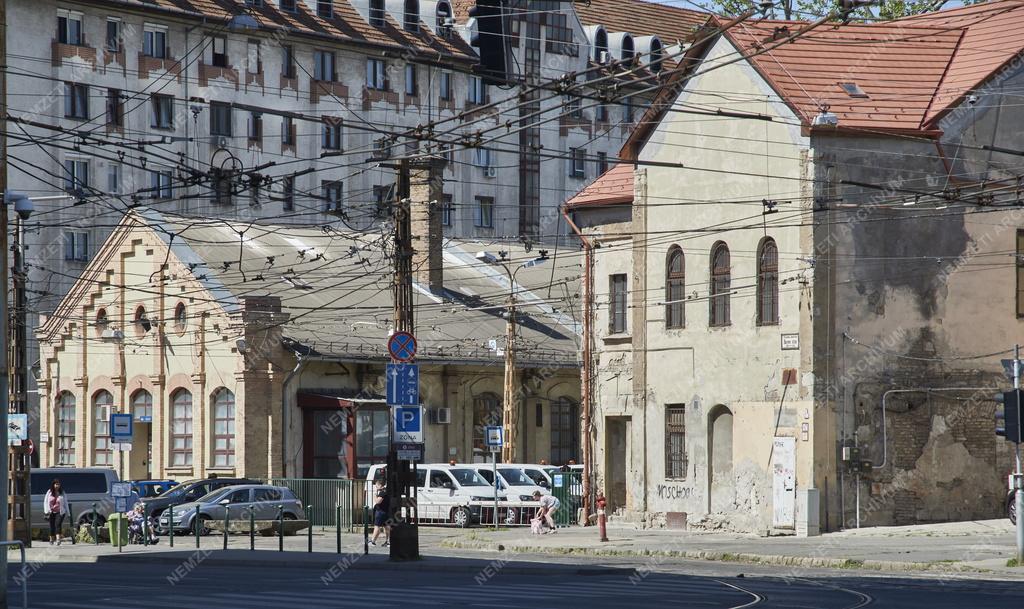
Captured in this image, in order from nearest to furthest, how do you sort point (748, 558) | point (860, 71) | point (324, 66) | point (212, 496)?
point (748, 558) < point (860, 71) < point (212, 496) < point (324, 66)

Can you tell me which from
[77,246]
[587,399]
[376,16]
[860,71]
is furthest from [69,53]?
[860,71]

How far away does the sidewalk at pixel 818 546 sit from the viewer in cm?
2875

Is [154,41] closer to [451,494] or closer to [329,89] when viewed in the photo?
[329,89]

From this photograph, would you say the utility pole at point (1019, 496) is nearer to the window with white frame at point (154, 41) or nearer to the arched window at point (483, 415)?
the arched window at point (483, 415)

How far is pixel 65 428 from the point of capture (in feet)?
196

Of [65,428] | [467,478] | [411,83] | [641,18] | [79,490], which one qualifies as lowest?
[79,490]

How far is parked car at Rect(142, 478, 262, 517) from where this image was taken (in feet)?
148

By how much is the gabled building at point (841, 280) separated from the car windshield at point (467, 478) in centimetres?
681

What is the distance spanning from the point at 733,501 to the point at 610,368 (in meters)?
6.18

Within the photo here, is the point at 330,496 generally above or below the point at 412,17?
below

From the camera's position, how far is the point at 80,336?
2306 inches

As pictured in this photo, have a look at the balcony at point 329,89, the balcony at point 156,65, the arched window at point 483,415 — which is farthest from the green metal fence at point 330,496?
the balcony at point 329,89

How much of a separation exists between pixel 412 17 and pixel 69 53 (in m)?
19.2

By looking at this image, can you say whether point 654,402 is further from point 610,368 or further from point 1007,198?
point 1007,198
